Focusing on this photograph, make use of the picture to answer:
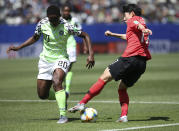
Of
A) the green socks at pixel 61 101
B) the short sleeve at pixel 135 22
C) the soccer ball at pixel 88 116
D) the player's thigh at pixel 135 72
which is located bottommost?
the soccer ball at pixel 88 116

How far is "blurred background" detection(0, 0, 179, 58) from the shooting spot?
34.2 meters

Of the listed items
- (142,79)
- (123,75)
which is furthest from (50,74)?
(142,79)

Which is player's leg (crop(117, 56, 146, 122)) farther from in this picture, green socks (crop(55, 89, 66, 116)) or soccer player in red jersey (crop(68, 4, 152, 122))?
green socks (crop(55, 89, 66, 116))

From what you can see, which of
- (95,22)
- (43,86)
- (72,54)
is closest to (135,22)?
(43,86)

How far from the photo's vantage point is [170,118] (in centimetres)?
972

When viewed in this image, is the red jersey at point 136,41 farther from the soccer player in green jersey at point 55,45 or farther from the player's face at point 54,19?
the player's face at point 54,19

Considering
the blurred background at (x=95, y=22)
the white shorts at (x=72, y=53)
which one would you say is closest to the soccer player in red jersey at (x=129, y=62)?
the white shorts at (x=72, y=53)

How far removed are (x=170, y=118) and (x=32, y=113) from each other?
120 inches

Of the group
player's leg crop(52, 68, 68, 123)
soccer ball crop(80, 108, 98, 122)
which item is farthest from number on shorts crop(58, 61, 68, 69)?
soccer ball crop(80, 108, 98, 122)

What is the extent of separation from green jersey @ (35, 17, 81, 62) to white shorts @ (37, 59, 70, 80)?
11cm

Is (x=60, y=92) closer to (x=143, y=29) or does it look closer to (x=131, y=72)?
(x=131, y=72)

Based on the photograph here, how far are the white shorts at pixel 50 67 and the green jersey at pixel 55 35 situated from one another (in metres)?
0.11

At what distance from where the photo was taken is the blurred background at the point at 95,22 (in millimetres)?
34219

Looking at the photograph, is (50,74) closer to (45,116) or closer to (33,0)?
(45,116)
